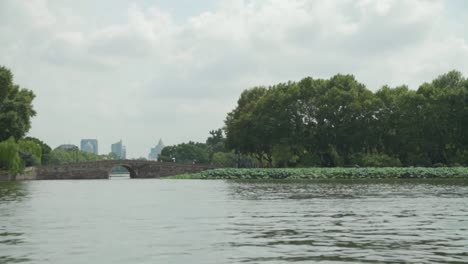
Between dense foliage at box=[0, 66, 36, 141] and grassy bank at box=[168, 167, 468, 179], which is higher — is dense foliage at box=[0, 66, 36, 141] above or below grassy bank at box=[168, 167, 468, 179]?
above

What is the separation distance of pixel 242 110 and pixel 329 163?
1653 centimetres

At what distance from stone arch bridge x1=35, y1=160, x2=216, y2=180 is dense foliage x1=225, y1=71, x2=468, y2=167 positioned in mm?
14556

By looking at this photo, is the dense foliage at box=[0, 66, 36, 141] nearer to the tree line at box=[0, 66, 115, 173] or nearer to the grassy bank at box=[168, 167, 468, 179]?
the tree line at box=[0, 66, 115, 173]

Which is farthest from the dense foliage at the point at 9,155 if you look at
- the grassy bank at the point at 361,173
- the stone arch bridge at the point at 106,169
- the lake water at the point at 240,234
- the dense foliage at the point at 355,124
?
the lake water at the point at 240,234

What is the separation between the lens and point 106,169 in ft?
392

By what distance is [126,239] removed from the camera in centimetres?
1659

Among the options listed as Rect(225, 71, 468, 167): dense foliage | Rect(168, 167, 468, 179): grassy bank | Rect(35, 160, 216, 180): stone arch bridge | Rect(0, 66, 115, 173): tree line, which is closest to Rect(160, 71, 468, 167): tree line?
Rect(225, 71, 468, 167): dense foliage

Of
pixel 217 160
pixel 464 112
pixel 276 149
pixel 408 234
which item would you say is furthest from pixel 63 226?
pixel 217 160

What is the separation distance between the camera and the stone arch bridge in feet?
365

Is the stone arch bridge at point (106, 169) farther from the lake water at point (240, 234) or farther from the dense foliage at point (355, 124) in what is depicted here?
the lake water at point (240, 234)

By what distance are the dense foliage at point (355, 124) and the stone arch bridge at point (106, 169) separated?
14556mm

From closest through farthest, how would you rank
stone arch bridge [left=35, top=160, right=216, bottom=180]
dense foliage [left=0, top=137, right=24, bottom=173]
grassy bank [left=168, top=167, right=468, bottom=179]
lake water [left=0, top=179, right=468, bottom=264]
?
lake water [left=0, top=179, right=468, bottom=264] < grassy bank [left=168, top=167, right=468, bottom=179] < dense foliage [left=0, top=137, right=24, bottom=173] < stone arch bridge [left=35, top=160, right=216, bottom=180]

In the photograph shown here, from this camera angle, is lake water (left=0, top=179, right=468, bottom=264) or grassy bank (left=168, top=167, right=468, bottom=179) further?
grassy bank (left=168, top=167, right=468, bottom=179)

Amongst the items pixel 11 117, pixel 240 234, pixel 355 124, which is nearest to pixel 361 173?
pixel 355 124
